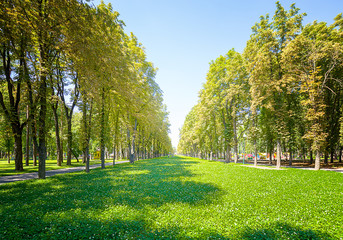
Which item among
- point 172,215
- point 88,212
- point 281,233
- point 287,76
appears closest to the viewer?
point 281,233

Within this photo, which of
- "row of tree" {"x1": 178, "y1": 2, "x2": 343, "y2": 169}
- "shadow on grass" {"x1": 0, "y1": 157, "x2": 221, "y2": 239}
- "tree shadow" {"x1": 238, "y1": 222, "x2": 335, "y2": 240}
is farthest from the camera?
"row of tree" {"x1": 178, "y1": 2, "x2": 343, "y2": 169}

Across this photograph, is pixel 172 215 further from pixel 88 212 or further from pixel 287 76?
pixel 287 76

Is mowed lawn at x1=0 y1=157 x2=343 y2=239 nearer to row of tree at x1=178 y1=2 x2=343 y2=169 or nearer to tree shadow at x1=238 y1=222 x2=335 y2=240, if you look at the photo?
tree shadow at x1=238 y1=222 x2=335 y2=240

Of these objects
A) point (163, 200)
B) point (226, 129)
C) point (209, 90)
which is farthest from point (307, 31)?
point (163, 200)

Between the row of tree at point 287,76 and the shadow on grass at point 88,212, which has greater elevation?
the row of tree at point 287,76

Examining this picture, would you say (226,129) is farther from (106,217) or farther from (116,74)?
(106,217)

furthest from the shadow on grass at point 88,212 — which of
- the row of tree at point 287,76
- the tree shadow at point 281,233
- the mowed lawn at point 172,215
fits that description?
the row of tree at point 287,76

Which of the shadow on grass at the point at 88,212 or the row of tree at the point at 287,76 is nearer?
the shadow on grass at the point at 88,212

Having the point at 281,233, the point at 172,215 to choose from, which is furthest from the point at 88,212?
the point at 281,233

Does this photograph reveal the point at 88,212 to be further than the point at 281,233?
Yes

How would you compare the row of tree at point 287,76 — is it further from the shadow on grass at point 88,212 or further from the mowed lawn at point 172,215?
the shadow on grass at point 88,212

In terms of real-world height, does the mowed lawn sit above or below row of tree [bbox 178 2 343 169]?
below

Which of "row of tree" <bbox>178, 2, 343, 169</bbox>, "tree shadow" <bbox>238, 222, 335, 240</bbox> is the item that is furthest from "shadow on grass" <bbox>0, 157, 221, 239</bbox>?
"row of tree" <bbox>178, 2, 343, 169</bbox>

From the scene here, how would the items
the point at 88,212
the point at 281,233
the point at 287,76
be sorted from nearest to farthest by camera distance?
1. the point at 281,233
2. the point at 88,212
3. the point at 287,76
